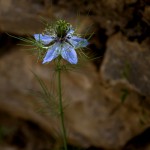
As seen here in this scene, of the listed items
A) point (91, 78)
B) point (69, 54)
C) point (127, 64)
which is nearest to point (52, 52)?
point (69, 54)

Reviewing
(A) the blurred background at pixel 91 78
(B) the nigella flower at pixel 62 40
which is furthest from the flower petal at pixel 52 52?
(A) the blurred background at pixel 91 78

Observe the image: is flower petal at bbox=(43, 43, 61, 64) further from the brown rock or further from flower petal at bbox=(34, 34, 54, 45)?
the brown rock

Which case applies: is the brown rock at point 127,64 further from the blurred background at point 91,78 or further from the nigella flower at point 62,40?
the nigella flower at point 62,40

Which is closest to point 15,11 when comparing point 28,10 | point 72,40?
point 28,10

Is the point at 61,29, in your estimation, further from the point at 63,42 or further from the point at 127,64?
the point at 127,64

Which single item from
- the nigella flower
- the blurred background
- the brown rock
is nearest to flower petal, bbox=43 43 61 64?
the nigella flower

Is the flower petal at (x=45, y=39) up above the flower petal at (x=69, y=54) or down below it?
above

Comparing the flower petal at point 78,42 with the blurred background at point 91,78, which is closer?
the flower petal at point 78,42
